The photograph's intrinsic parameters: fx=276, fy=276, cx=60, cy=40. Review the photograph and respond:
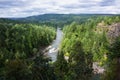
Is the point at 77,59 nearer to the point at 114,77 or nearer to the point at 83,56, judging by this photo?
the point at 83,56

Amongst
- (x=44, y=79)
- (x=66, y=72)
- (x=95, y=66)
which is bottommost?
(x=95, y=66)

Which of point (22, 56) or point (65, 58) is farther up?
point (22, 56)

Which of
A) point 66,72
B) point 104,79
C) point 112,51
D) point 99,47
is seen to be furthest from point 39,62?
point 99,47

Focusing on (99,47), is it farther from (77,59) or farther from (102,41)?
(77,59)

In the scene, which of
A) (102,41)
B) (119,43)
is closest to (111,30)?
(102,41)

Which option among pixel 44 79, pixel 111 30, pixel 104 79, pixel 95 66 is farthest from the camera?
pixel 111 30

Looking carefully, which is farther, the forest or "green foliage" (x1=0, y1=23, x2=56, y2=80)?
the forest

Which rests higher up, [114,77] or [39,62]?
[39,62]

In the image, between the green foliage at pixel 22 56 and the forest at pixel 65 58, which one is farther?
the forest at pixel 65 58

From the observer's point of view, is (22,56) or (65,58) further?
(65,58)

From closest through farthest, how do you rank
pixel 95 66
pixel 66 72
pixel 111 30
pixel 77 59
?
pixel 66 72 < pixel 77 59 < pixel 95 66 < pixel 111 30

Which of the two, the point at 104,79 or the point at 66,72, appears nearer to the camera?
the point at 104,79
